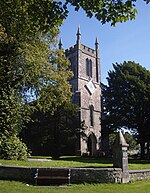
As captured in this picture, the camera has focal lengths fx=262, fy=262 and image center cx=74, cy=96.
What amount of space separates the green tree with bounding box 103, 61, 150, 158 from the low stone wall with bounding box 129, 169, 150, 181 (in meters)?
24.2

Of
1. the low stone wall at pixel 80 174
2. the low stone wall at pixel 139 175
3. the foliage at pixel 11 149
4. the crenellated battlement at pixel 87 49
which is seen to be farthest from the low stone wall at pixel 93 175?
the crenellated battlement at pixel 87 49

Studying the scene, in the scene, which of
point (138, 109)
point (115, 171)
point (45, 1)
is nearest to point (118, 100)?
point (138, 109)

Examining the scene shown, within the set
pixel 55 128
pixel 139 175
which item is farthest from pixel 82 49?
pixel 139 175

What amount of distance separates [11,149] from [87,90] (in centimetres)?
3175

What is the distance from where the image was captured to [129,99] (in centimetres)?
3859

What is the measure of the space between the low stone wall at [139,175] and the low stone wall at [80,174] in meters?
0.81

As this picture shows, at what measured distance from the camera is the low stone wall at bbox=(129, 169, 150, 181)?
12.5 metres

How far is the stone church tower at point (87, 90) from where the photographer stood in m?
47.0

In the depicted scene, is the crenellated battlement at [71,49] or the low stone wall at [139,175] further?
the crenellated battlement at [71,49]

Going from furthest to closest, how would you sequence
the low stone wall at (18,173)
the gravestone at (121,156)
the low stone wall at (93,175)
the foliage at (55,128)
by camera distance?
the foliage at (55,128) → the gravestone at (121,156) → the low stone wall at (18,173) → the low stone wall at (93,175)

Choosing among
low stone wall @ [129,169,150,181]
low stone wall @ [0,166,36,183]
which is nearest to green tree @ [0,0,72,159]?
low stone wall @ [0,166,36,183]

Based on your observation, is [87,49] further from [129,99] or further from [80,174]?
[80,174]

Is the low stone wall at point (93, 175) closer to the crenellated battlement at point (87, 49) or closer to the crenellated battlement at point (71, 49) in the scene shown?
the crenellated battlement at point (71, 49)

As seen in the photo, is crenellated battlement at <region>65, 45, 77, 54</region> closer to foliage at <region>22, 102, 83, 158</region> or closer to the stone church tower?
the stone church tower
